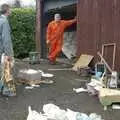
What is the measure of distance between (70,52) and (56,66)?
2068 millimetres

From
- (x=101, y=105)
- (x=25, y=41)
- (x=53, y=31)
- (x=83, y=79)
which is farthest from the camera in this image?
(x=25, y=41)

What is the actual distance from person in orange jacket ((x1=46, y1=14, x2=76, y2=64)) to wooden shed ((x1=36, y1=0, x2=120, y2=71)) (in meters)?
0.69

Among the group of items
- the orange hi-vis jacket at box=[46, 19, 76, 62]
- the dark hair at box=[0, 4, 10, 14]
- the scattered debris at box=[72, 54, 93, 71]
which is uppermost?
the dark hair at box=[0, 4, 10, 14]

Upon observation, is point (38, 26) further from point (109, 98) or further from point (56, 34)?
point (109, 98)

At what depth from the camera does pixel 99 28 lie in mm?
14484

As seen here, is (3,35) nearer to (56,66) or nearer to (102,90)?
(102,90)

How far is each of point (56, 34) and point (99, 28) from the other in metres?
3.25

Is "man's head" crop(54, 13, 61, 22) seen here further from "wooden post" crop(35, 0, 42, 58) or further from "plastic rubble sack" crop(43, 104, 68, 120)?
"plastic rubble sack" crop(43, 104, 68, 120)

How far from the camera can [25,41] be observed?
22188mm

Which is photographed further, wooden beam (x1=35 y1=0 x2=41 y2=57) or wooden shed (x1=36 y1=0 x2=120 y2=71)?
wooden beam (x1=35 y1=0 x2=41 y2=57)

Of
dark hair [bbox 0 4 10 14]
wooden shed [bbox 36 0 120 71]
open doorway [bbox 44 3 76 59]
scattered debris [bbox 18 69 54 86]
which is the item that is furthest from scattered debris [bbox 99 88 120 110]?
open doorway [bbox 44 3 76 59]

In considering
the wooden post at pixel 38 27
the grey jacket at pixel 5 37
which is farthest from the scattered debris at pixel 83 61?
the wooden post at pixel 38 27

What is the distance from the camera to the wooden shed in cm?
1345

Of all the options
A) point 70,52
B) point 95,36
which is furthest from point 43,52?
point 95,36
